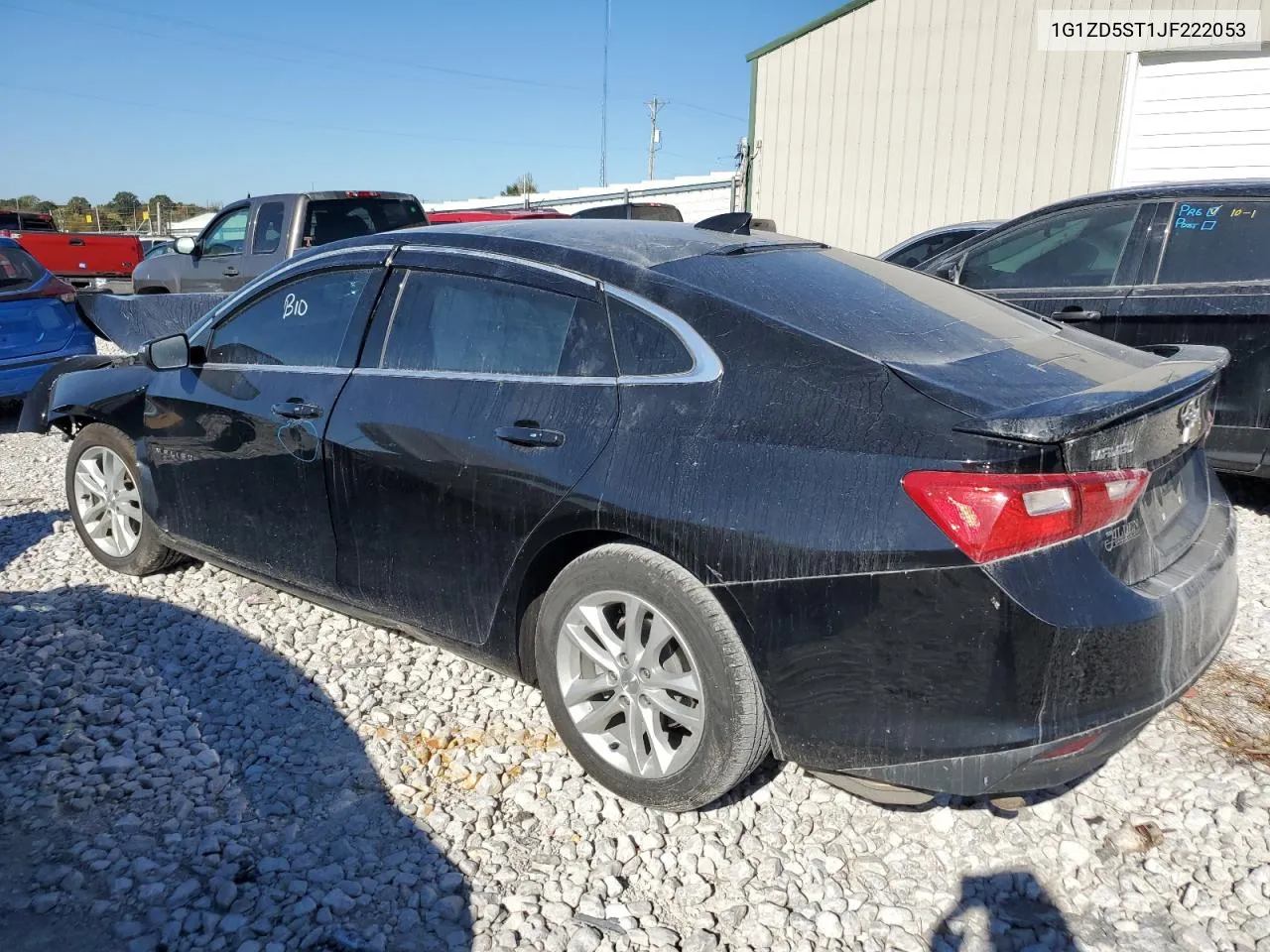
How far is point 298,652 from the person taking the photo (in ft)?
12.2

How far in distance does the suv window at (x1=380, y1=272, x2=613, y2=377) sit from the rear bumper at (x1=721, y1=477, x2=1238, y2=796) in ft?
3.00

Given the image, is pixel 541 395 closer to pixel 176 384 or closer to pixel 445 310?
pixel 445 310

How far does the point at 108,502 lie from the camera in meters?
4.51

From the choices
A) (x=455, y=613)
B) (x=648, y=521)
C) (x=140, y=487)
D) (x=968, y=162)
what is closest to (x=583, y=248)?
(x=648, y=521)

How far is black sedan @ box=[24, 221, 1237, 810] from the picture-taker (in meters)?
2.10

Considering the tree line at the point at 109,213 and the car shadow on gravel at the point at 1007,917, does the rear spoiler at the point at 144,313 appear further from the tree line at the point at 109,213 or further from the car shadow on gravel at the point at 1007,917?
the tree line at the point at 109,213

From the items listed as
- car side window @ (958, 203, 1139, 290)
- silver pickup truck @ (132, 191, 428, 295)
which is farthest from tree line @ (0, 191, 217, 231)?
car side window @ (958, 203, 1139, 290)

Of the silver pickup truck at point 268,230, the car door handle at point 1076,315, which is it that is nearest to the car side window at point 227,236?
the silver pickup truck at point 268,230

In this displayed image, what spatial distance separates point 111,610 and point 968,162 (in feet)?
38.6

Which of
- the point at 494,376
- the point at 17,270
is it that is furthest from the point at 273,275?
the point at 17,270

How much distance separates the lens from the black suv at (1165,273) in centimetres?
470

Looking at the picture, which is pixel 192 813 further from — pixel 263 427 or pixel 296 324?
pixel 296 324

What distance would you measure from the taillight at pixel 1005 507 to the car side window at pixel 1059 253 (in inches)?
145

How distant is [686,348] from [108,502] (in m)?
3.31
